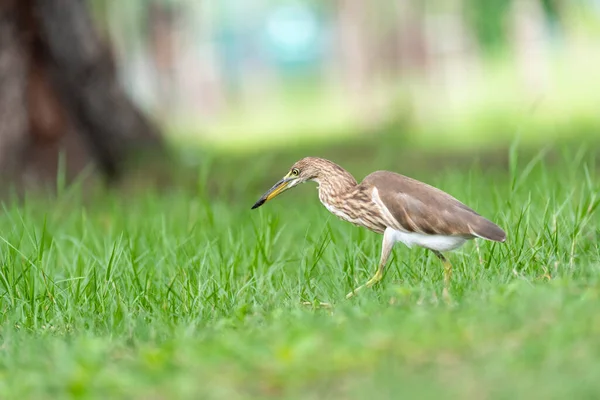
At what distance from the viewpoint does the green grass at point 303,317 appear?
330cm

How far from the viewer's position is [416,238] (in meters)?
5.10

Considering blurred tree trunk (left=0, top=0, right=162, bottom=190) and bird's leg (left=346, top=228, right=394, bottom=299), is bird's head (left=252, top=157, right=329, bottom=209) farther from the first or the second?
blurred tree trunk (left=0, top=0, right=162, bottom=190)

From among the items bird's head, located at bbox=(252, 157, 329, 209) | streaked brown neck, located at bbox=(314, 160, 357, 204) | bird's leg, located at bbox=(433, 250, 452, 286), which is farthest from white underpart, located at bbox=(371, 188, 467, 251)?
bird's head, located at bbox=(252, 157, 329, 209)

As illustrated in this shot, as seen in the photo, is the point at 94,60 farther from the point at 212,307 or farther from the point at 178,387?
the point at 178,387

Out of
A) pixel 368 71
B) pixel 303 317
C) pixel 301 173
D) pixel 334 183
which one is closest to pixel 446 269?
pixel 334 183

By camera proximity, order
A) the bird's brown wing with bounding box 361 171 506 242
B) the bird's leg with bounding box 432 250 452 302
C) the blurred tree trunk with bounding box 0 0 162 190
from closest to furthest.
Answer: the bird's leg with bounding box 432 250 452 302, the bird's brown wing with bounding box 361 171 506 242, the blurred tree trunk with bounding box 0 0 162 190

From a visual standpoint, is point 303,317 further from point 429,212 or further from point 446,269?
point 446,269

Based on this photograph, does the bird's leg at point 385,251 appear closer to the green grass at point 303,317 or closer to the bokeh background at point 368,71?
the green grass at point 303,317

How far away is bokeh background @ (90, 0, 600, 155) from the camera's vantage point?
65.0 ft

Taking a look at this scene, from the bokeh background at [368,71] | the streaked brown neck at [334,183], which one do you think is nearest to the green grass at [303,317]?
the streaked brown neck at [334,183]

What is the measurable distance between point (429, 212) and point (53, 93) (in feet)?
24.8

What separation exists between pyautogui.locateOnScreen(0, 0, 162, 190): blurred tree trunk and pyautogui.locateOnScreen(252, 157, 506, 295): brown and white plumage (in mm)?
6164

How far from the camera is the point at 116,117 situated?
1290 centimetres

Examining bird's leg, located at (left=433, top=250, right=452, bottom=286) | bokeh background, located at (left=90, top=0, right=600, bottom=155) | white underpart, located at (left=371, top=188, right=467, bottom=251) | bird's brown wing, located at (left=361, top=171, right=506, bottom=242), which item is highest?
bird's brown wing, located at (left=361, top=171, right=506, bottom=242)
